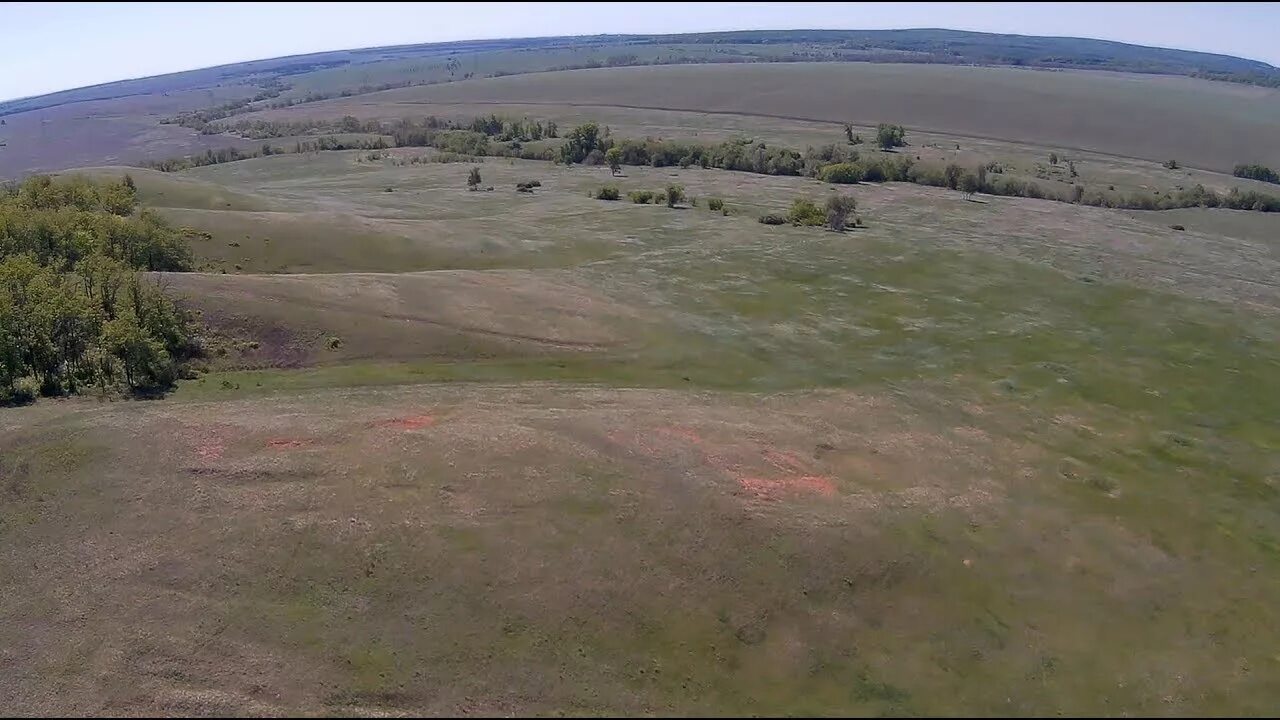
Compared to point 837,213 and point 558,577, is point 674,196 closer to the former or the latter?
point 837,213

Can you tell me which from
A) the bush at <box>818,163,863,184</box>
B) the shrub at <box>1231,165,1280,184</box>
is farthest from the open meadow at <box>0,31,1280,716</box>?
the shrub at <box>1231,165,1280,184</box>

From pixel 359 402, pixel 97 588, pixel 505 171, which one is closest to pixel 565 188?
pixel 505 171

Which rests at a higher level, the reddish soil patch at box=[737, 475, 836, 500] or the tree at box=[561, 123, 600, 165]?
the tree at box=[561, 123, 600, 165]

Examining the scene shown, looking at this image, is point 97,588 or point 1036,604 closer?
point 97,588

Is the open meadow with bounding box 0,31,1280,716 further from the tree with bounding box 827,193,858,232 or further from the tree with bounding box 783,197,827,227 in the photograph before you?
the tree with bounding box 783,197,827,227

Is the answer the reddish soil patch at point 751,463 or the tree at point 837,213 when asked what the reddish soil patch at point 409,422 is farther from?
the tree at point 837,213

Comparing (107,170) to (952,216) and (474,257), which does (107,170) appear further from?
(952,216)
